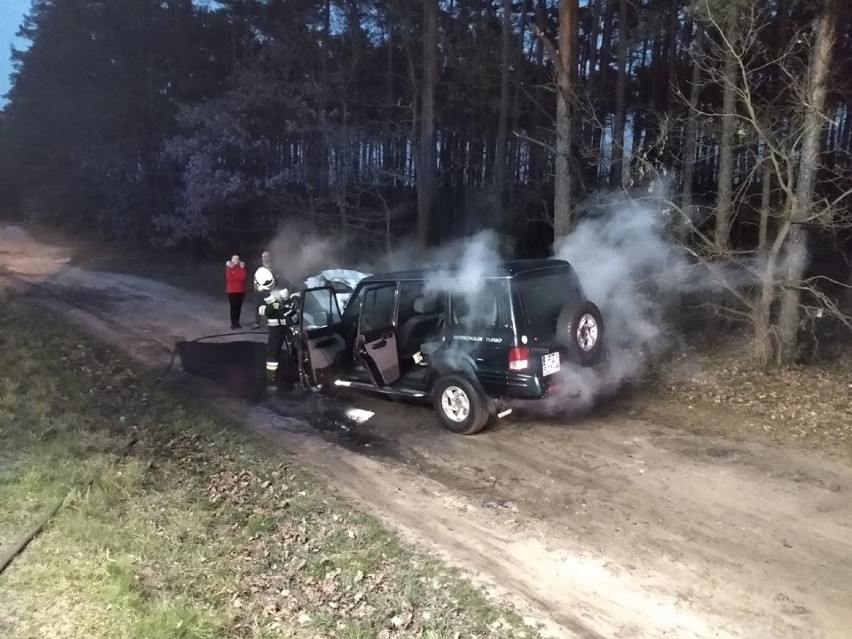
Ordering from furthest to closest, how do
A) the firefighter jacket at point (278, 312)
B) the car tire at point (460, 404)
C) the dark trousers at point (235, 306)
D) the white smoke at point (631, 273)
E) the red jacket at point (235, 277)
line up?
the dark trousers at point (235, 306)
the red jacket at point (235, 277)
the white smoke at point (631, 273)
the firefighter jacket at point (278, 312)
the car tire at point (460, 404)

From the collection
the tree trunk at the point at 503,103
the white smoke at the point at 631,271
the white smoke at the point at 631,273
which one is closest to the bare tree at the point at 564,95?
the white smoke at the point at 631,273

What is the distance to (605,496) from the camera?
598 cm

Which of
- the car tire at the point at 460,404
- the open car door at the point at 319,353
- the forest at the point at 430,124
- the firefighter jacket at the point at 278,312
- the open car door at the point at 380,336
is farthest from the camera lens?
the forest at the point at 430,124

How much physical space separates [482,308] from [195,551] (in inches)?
149

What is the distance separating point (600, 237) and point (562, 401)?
4.02 meters

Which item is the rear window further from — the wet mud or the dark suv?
the wet mud

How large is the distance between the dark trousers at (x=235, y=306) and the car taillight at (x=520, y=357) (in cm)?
811

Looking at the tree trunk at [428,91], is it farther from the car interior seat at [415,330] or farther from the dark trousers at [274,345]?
the car interior seat at [415,330]

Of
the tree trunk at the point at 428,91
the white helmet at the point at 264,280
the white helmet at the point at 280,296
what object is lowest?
the white helmet at the point at 280,296

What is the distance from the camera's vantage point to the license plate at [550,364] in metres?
7.02

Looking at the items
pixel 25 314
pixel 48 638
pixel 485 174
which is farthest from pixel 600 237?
pixel 485 174

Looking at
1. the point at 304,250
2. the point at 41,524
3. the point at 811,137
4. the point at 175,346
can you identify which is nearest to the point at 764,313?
the point at 811,137

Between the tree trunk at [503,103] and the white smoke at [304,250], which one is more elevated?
the tree trunk at [503,103]

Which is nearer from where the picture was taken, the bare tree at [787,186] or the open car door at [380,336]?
the open car door at [380,336]
